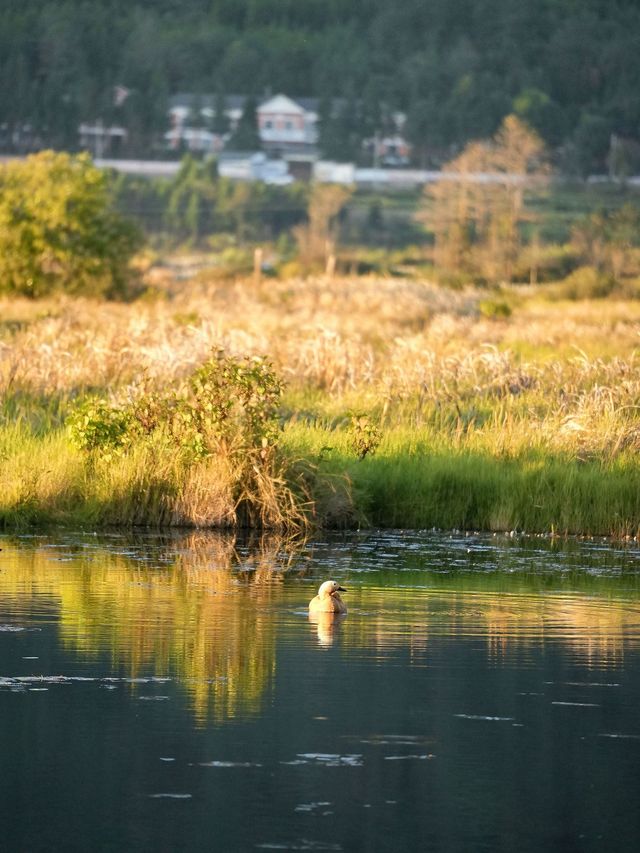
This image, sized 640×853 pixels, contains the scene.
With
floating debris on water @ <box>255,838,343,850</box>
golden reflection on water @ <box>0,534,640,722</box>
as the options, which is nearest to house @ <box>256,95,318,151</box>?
golden reflection on water @ <box>0,534,640,722</box>

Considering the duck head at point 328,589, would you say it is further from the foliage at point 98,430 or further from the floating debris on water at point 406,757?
the foliage at point 98,430

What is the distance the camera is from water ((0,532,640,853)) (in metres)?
8.16

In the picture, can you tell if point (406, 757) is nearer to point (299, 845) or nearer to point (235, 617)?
point (299, 845)

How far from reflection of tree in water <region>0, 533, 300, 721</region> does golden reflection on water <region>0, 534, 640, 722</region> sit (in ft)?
0.03

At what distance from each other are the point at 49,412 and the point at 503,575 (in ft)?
27.3

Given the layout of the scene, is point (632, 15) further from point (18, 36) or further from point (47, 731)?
point (47, 731)

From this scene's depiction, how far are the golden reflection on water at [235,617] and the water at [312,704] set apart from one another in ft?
0.09

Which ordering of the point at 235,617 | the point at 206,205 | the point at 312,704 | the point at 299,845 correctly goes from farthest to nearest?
the point at 206,205
the point at 235,617
the point at 312,704
the point at 299,845

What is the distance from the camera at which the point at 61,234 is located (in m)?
59.6

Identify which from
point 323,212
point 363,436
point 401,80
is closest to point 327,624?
point 363,436

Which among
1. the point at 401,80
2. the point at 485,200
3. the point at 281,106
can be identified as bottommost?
the point at 485,200

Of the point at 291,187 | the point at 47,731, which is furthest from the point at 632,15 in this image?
the point at 47,731

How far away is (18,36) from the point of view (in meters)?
180

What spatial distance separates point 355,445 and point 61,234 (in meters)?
41.1
